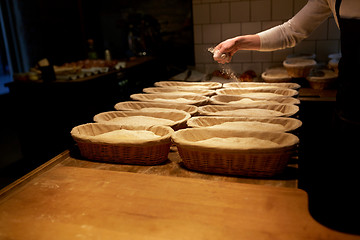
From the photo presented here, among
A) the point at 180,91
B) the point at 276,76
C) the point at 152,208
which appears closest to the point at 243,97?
the point at 180,91

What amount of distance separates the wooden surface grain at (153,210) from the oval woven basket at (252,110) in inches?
24.5

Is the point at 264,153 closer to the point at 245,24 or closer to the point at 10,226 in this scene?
the point at 10,226

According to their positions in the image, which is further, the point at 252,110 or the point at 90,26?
the point at 90,26

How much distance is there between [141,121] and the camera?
5.32ft

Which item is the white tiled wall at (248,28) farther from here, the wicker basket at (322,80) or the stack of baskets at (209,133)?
the stack of baskets at (209,133)

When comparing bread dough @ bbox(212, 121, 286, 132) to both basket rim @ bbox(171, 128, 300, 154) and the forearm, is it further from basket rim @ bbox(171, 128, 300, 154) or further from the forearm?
the forearm

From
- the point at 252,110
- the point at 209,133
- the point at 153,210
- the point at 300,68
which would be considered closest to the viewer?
the point at 153,210

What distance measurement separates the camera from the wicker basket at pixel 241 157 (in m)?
1.13

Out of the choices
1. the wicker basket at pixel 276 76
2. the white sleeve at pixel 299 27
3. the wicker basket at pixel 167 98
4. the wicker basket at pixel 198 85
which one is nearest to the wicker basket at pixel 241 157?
the wicker basket at pixel 167 98

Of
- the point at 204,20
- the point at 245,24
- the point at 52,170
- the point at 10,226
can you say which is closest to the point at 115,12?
the point at 204,20

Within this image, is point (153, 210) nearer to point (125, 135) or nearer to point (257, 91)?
point (125, 135)

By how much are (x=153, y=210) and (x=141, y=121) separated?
69 centimetres

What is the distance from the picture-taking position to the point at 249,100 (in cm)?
199

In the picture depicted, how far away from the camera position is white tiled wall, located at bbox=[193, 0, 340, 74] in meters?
3.11
